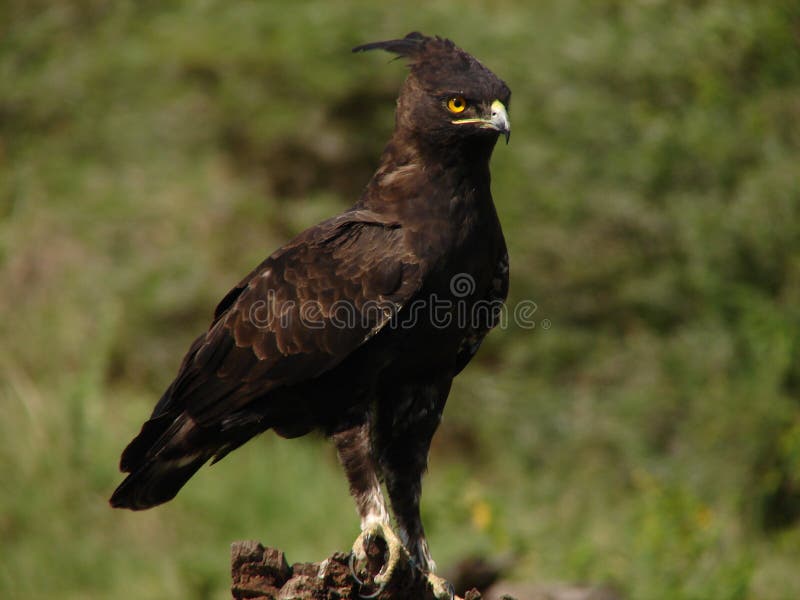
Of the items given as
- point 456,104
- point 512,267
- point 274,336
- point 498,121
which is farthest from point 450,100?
point 512,267

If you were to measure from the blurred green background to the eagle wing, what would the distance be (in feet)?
9.44

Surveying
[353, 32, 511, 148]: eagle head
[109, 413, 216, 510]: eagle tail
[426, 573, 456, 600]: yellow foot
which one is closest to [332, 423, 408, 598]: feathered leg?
[426, 573, 456, 600]: yellow foot

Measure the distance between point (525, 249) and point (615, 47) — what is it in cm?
190

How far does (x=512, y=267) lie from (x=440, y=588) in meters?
5.67

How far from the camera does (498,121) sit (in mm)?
4234

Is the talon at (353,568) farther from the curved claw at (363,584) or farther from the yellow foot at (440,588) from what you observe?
the yellow foot at (440,588)

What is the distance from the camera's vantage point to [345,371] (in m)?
4.30

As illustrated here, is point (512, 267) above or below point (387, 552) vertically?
below

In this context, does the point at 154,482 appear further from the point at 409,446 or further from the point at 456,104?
the point at 456,104

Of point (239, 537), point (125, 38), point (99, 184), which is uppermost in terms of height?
point (125, 38)

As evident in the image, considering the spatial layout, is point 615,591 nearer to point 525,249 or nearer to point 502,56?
point 525,249

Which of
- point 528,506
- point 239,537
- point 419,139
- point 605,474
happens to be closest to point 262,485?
point 239,537

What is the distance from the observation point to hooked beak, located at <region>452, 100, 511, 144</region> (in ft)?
13.8

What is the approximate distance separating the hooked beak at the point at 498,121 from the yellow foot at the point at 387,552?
1.60m
